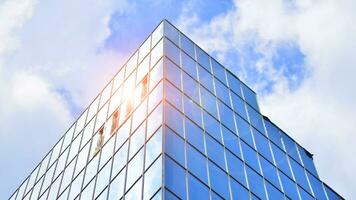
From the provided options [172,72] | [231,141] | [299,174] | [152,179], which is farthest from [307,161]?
[152,179]

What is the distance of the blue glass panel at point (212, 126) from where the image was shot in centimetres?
3112

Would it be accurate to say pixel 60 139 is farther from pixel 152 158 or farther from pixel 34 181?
pixel 152 158

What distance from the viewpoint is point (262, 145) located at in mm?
35625

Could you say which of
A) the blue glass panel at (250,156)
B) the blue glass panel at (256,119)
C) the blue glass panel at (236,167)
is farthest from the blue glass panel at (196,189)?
the blue glass panel at (256,119)

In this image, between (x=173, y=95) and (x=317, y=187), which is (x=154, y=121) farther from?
(x=317, y=187)

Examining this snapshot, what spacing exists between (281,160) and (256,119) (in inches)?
129

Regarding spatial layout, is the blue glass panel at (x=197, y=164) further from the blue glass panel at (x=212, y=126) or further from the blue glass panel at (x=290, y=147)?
the blue glass panel at (x=290, y=147)

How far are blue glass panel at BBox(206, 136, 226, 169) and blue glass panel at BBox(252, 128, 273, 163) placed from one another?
4846 millimetres

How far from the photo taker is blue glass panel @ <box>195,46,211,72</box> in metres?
37.2

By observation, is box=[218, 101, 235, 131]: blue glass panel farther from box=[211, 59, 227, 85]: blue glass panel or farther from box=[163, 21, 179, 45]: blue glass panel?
box=[163, 21, 179, 45]: blue glass panel

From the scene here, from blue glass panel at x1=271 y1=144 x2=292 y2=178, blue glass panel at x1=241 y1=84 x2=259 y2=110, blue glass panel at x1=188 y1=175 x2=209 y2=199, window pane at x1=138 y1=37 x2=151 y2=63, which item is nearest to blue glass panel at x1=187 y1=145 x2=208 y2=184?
blue glass panel at x1=188 y1=175 x2=209 y2=199

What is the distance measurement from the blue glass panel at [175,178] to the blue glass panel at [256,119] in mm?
11927

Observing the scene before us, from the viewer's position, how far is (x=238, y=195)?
28828 mm

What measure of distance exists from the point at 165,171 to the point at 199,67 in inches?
492
